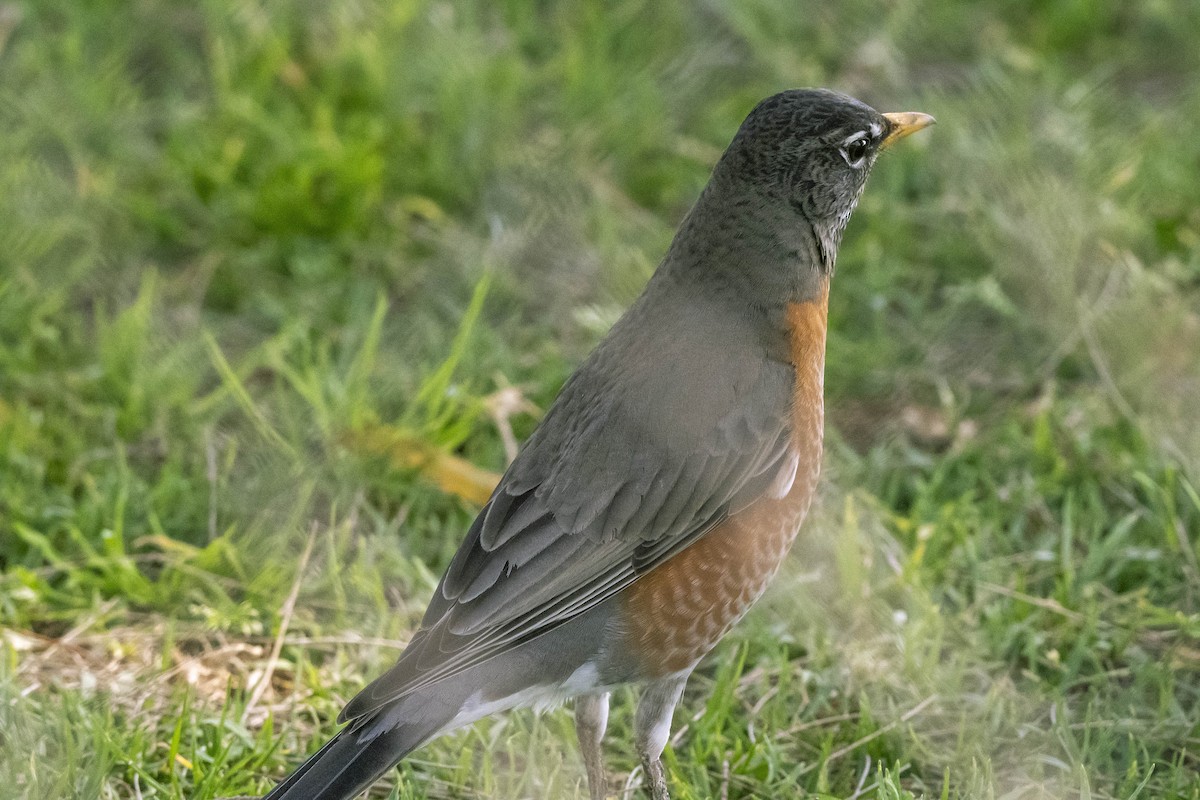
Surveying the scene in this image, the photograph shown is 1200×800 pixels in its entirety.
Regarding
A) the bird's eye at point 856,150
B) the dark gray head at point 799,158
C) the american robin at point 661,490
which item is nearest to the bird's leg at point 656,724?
the american robin at point 661,490

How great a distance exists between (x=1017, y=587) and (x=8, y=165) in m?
3.82

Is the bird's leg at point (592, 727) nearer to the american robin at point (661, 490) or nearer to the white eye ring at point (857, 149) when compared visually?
Answer: the american robin at point (661, 490)

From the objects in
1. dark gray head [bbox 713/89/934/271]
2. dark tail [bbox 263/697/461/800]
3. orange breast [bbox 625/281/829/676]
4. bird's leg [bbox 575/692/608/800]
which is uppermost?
dark gray head [bbox 713/89/934/271]

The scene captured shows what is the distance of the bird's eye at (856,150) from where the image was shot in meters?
3.79

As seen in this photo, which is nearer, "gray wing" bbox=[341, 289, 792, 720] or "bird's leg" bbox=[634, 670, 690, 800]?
"gray wing" bbox=[341, 289, 792, 720]

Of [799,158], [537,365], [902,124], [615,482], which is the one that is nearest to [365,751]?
[615,482]

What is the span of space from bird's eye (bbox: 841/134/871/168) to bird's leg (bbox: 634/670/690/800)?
1.31 metres

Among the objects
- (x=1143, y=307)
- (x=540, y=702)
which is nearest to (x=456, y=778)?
(x=540, y=702)

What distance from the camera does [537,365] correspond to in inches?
203

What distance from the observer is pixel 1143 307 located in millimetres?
4926

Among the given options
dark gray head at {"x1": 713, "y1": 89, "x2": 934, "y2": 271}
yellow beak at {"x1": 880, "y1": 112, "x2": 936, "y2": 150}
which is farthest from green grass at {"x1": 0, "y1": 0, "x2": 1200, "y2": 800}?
yellow beak at {"x1": 880, "y1": 112, "x2": 936, "y2": 150}

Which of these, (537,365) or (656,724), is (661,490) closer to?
(656,724)

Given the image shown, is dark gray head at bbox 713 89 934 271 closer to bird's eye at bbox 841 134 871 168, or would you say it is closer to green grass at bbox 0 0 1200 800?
bird's eye at bbox 841 134 871 168

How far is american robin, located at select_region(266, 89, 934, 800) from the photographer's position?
3.34 metres
